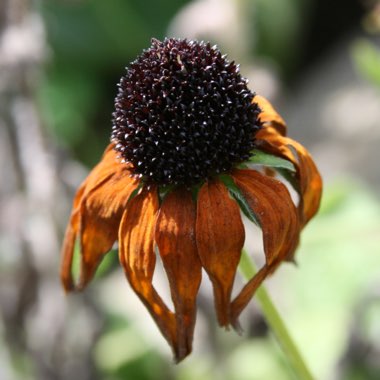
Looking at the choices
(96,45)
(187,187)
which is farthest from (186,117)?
(96,45)

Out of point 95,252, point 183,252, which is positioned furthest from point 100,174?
point 183,252

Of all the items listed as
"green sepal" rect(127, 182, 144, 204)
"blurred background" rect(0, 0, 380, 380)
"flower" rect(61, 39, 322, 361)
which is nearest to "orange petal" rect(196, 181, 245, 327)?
"flower" rect(61, 39, 322, 361)

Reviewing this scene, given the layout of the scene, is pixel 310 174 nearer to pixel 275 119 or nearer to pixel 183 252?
pixel 275 119

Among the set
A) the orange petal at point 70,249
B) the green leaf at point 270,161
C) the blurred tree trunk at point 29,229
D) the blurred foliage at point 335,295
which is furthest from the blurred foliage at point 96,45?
the green leaf at point 270,161

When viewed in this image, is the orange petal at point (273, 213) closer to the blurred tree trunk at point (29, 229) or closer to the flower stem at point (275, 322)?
the flower stem at point (275, 322)

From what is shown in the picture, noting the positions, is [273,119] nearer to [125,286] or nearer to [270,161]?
[270,161]

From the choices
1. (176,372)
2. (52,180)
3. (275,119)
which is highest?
(275,119)

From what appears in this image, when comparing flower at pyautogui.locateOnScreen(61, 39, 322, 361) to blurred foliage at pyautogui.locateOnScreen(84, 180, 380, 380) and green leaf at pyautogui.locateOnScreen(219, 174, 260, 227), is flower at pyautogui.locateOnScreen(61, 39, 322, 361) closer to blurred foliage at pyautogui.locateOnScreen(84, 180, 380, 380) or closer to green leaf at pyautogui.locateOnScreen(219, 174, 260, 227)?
green leaf at pyautogui.locateOnScreen(219, 174, 260, 227)
